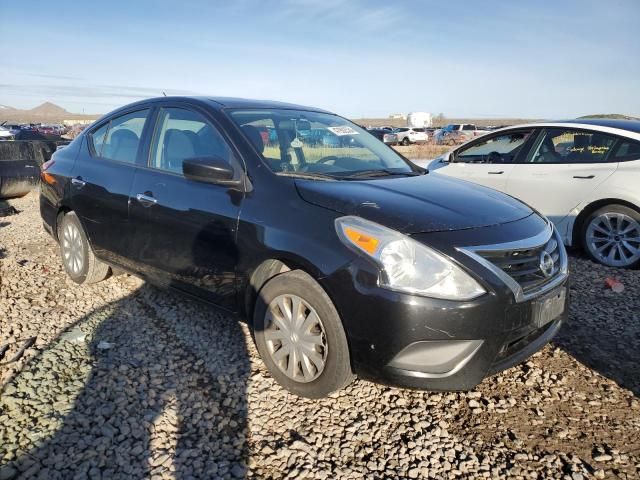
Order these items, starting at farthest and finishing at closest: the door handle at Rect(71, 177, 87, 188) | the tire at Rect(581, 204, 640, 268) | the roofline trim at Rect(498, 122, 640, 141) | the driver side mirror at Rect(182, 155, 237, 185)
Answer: the roofline trim at Rect(498, 122, 640, 141), the tire at Rect(581, 204, 640, 268), the door handle at Rect(71, 177, 87, 188), the driver side mirror at Rect(182, 155, 237, 185)

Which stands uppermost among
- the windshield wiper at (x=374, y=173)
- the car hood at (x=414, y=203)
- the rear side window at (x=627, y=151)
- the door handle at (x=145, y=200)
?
the rear side window at (x=627, y=151)

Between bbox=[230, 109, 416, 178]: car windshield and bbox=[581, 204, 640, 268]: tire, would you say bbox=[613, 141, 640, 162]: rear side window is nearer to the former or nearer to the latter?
→ bbox=[581, 204, 640, 268]: tire

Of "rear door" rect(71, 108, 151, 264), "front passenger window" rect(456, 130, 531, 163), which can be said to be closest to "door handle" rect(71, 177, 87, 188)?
"rear door" rect(71, 108, 151, 264)

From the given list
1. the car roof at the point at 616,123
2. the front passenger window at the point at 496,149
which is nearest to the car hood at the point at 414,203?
the car roof at the point at 616,123

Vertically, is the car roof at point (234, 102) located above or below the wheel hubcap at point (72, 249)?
above

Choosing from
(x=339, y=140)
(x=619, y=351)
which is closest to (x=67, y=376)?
(x=339, y=140)

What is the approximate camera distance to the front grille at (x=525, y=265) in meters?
2.46

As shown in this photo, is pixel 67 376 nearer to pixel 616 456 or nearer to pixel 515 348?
pixel 515 348

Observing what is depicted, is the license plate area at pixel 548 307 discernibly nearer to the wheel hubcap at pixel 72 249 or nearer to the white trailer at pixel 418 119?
the wheel hubcap at pixel 72 249

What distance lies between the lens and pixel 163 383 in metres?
2.95

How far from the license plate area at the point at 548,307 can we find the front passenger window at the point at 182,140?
6.67 ft

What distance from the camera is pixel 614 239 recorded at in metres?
5.32

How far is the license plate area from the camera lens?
2.54 metres

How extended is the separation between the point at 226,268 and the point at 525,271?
1.73m
